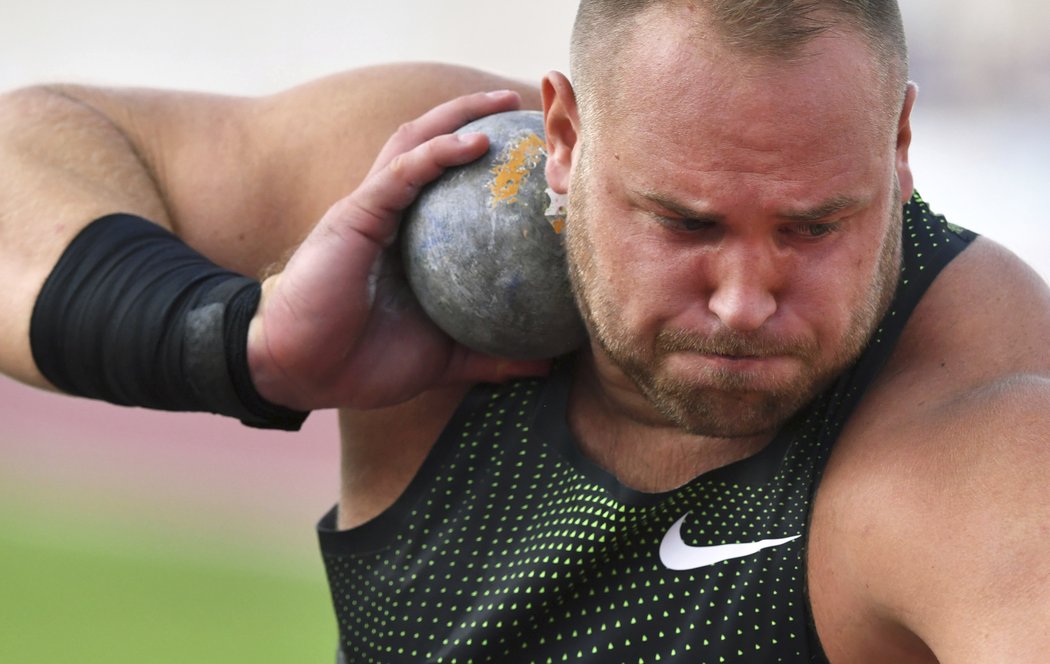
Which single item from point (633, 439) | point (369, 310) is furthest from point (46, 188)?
point (633, 439)

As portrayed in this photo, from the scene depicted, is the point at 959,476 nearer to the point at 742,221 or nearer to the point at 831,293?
the point at 831,293

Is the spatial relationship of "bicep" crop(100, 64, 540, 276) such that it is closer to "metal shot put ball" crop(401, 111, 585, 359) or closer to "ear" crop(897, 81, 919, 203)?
"metal shot put ball" crop(401, 111, 585, 359)

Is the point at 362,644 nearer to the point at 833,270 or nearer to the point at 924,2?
the point at 833,270

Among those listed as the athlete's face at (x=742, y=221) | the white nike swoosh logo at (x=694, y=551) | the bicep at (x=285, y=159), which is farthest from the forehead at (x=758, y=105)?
the bicep at (x=285, y=159)

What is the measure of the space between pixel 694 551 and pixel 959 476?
48 centimetres

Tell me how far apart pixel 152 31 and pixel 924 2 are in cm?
488

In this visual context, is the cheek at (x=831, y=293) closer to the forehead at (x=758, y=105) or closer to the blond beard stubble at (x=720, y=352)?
the blond beard stubble at (x=720, y=352)

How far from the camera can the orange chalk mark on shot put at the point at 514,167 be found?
2.17 metres

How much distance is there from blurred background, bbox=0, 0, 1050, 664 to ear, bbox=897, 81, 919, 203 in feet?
12.3

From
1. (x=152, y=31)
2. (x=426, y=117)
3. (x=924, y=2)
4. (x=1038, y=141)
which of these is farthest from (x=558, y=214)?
(x=152, y=31)

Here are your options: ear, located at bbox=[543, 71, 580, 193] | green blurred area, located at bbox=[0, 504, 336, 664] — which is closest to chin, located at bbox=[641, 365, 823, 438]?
ear, located at bbox=[543, 71, 580, 193]

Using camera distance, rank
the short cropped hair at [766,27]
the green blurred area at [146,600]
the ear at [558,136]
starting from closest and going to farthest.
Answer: the short cropped hair at [766,27] < the ear at [558,136] < the green blurred area at [146,600]

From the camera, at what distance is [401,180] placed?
2236 mm

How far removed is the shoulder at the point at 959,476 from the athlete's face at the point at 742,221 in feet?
0.35
